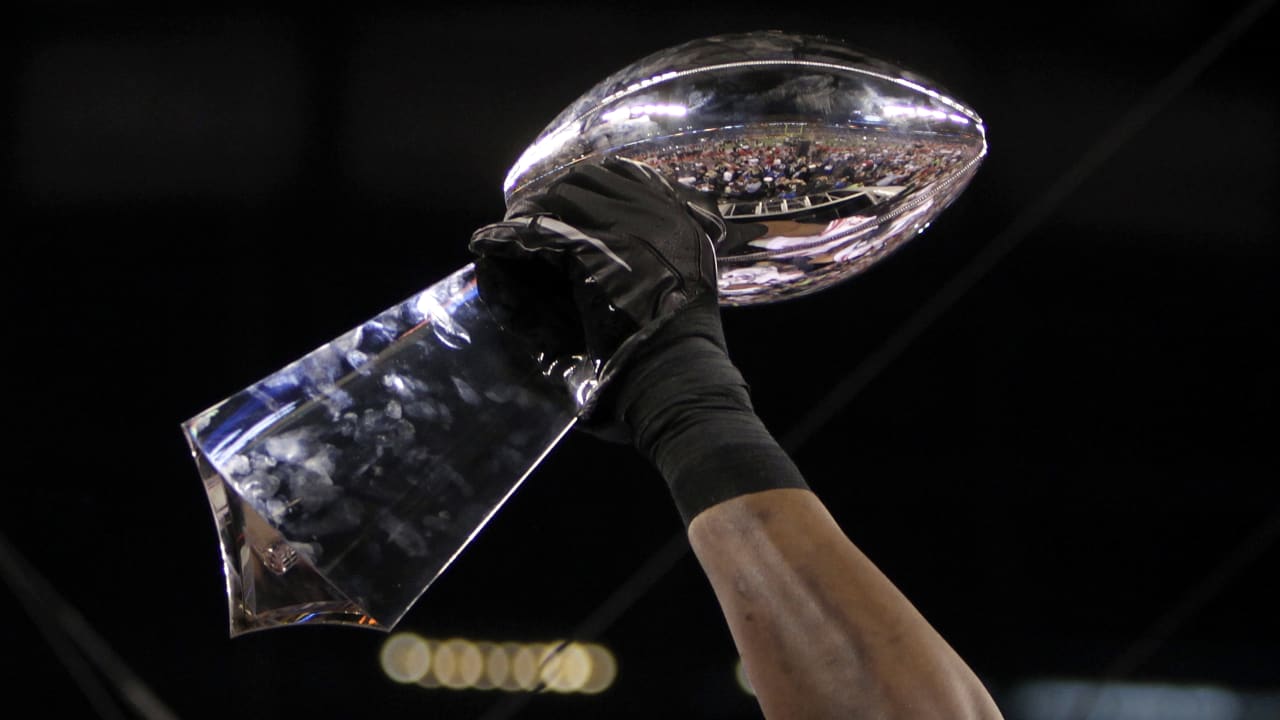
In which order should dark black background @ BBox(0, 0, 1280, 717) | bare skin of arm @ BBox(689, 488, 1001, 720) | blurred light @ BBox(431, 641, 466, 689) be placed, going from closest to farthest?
bare skin of arm @ BBox(689, 488, 1001, 720) < dark black background @ BBox(0, 0, 1280, 717) < blurred light @ BBox(431, 641, 466, 689)

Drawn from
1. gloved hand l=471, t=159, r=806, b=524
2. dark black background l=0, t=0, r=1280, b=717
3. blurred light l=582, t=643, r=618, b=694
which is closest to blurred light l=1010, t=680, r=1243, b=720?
dark black background l=0, t=0, r=1280, b=717

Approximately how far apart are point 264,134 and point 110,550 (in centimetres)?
41

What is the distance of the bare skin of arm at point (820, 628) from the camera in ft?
1.06

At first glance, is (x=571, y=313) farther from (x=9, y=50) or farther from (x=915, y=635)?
(x=9, y=50)

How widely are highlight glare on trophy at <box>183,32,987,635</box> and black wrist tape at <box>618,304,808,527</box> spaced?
0.03 metres

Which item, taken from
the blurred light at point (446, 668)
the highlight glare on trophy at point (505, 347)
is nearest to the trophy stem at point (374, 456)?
the highlight glare on trophy at point (505, 347)

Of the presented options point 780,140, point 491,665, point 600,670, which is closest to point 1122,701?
point 600,670

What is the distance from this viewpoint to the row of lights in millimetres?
1099

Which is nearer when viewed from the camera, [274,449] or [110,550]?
[274,449]

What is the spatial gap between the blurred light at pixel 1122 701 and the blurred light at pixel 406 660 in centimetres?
68

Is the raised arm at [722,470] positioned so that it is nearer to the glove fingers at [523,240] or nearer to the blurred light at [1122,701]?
the glove fingers at [523,240]

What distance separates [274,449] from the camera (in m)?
0.43

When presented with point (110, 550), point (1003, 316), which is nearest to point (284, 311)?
point (110, 550)

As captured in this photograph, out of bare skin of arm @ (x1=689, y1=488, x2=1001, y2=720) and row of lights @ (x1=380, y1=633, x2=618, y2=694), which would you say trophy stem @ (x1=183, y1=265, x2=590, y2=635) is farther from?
row of lights @ (x1=380, y1=633, x2=618, y2=694)
